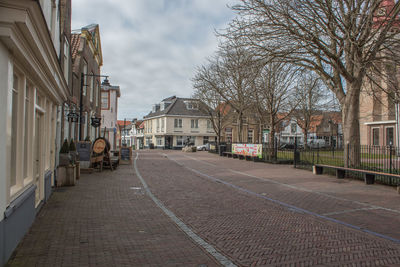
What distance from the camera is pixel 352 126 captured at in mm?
13750

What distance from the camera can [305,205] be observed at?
8234 mm

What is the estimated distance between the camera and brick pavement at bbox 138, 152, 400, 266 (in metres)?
4.49

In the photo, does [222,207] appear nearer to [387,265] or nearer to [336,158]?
[387,265]

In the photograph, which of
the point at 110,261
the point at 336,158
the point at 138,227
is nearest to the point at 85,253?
the point at 110,261

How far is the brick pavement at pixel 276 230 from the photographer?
14.7ft

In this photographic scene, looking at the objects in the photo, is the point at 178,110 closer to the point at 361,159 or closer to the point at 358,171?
the point at 361,159

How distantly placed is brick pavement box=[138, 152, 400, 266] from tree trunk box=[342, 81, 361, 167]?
442cm

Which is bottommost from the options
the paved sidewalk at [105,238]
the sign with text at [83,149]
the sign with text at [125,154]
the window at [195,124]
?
the paved sidewalk at [105,238]

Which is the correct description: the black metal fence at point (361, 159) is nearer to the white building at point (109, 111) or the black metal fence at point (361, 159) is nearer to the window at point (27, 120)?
the window at point (27, 120)

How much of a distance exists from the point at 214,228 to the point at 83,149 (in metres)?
10.3

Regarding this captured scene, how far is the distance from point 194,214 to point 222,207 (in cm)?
105

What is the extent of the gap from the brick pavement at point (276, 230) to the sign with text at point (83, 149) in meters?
5.86

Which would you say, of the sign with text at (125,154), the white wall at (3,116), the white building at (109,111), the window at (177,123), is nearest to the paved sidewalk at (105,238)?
the white wall at (3,116)

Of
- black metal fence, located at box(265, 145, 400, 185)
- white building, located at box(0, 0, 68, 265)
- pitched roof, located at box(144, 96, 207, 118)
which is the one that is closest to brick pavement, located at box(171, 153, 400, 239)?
black metal fence, located at box(265, 145, 400, 185)
